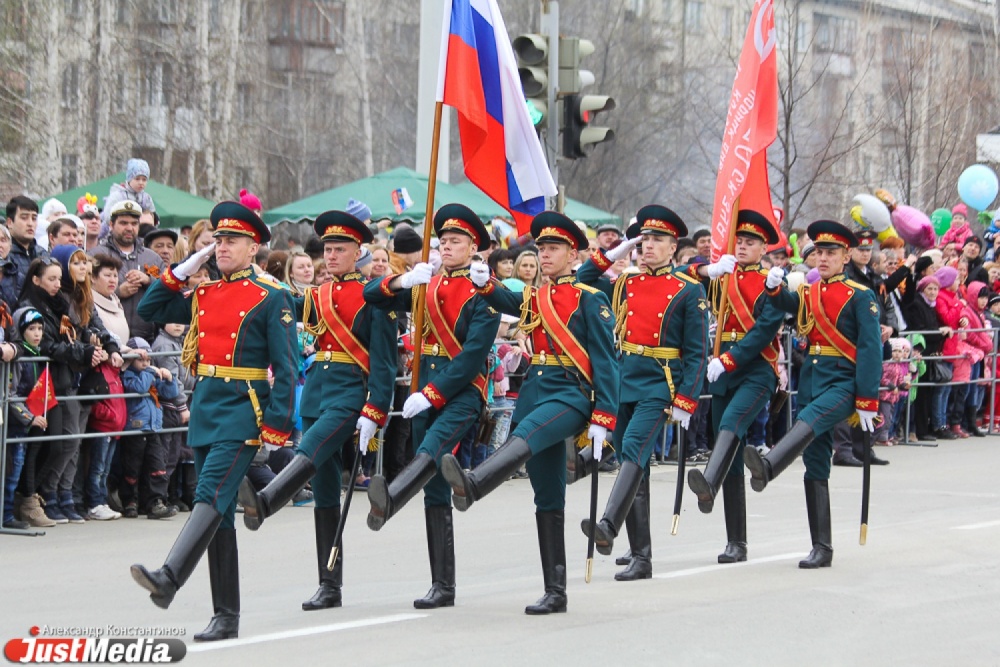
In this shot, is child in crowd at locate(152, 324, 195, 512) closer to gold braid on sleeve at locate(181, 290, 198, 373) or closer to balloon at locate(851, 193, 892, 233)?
gold braid on sleeve at locate(181, 290, 198, 373)

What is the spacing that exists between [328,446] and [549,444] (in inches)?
44.5

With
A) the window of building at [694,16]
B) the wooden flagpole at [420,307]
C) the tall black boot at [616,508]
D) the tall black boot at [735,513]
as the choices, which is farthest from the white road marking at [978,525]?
the window of building at [694,16]

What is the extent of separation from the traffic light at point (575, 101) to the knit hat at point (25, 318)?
17.5 ft

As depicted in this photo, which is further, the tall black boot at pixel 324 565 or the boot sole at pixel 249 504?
the tall black boot at pixel 324 565

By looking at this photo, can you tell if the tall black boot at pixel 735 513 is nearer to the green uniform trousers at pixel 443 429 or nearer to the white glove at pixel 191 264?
the green uniform trousers at pixel 443 429

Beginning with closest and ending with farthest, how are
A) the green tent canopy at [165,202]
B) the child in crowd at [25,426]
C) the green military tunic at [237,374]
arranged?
the green military tunic at [237,374]
the child in crowd at [25,426]
the green tent canopy at [165,202]

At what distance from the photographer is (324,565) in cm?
896

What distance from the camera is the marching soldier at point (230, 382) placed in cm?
795

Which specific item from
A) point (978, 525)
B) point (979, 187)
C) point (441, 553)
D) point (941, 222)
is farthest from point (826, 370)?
point (979, 187)

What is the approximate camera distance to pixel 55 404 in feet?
38.1

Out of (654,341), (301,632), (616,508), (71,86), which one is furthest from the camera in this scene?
(71,86)

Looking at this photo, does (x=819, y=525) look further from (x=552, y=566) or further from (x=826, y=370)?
(x=552, y=566)

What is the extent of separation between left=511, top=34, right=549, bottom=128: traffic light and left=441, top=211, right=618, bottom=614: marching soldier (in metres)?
6.00

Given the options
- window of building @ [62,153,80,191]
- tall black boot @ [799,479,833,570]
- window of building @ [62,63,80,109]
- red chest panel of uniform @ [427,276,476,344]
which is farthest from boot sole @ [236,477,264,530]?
window of building @ [62,153,80,191]
